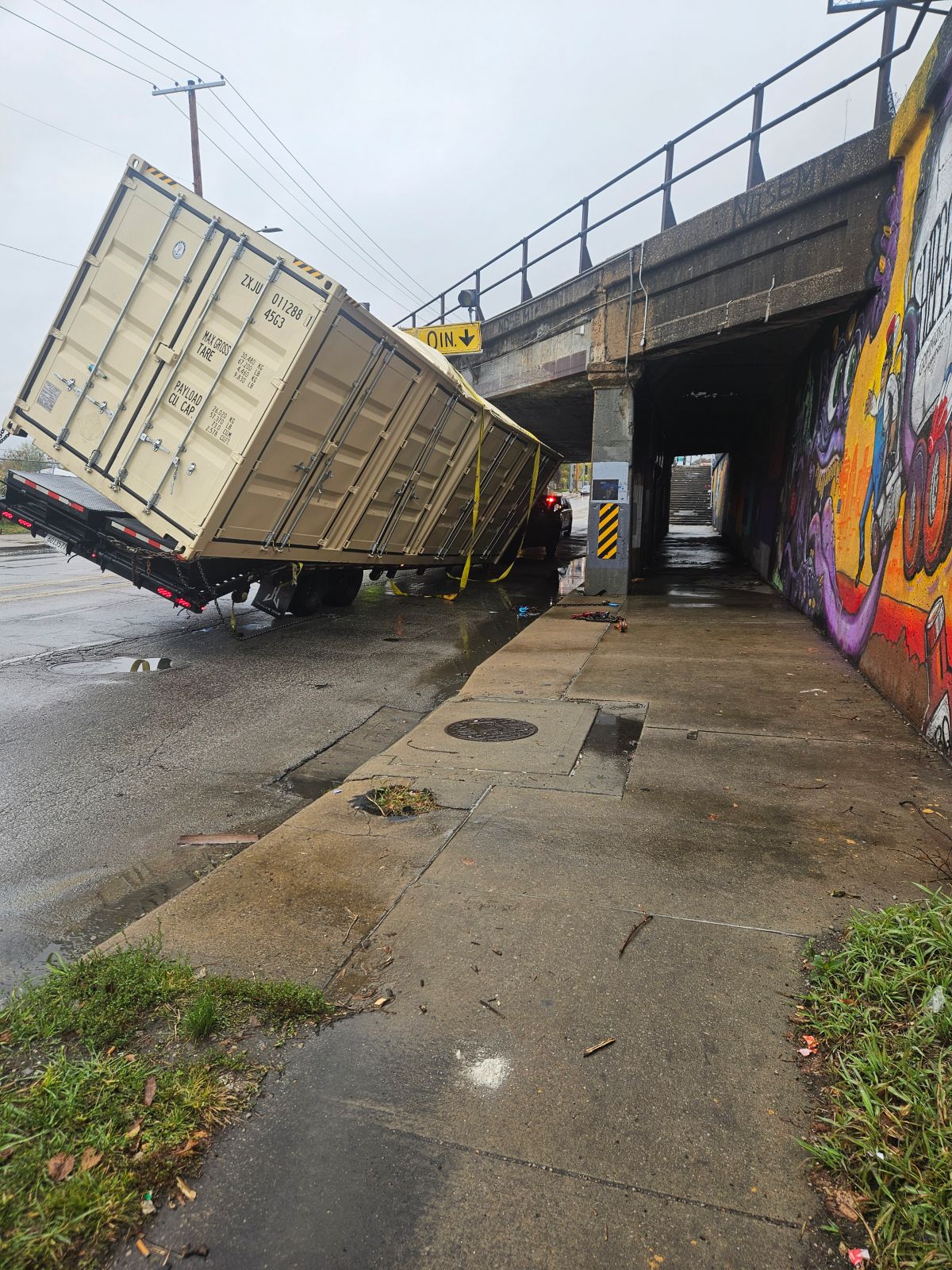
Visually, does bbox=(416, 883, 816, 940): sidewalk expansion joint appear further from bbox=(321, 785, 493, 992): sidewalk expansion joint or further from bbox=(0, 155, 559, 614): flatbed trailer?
bbox=(0, 155, 559, 614): flatbed trailer

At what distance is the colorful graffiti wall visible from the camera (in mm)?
5301

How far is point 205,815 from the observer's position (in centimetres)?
459

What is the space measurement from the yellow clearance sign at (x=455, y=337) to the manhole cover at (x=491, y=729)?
12.5 m

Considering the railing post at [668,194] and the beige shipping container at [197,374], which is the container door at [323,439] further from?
the railing post at [668,194]

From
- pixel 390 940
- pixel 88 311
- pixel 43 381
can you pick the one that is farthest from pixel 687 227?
pixel 390 940

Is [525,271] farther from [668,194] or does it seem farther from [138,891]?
[138,891]

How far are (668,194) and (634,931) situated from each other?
11588 millimetres

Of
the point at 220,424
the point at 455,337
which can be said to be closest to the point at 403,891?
the point at 220,424

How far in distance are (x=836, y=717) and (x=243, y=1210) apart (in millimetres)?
5305

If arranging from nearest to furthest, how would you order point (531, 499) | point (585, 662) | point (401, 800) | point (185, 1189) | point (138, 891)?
point (185, 1189) → point (138, 891) → point (401, 800) → point (585, 662) → point (531, 499)

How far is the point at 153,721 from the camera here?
6277mm

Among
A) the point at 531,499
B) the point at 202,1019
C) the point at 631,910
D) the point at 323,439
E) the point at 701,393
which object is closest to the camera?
the point at 202,1019

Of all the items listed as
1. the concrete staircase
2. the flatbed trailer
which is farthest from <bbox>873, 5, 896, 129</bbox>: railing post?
the concrete staircase

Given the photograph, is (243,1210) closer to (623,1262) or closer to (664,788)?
(623,1262)
